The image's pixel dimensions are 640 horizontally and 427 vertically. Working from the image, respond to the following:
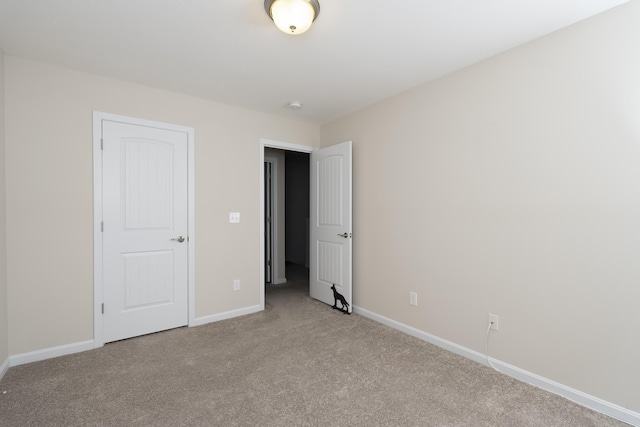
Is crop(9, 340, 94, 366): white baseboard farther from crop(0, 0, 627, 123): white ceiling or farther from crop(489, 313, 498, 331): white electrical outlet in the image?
crop(489, 313, 498, 331): white electrical outlet

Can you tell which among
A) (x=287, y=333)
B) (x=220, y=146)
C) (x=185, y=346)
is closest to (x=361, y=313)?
(x=287, y=333)

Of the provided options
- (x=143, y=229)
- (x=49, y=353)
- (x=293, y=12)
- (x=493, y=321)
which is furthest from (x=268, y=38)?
(x=49, y=353)

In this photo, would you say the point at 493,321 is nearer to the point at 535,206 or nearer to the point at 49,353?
the point at 535,206

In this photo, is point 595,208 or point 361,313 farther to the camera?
point 361,313

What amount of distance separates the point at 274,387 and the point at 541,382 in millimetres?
1861

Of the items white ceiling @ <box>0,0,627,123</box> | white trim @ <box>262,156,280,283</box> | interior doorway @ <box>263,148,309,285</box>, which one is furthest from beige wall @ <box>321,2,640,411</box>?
white trim @ <box>262,156,280,283</box>

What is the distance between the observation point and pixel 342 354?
8.13 ft

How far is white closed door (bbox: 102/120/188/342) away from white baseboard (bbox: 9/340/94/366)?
16 centimetres

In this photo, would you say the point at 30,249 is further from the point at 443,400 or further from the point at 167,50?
the point at 443,400

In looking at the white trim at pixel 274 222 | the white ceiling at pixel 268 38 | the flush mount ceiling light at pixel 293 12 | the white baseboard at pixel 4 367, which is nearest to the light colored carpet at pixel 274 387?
the white baseboard at pixel 4 367

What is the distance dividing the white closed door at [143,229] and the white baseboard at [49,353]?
0.54ft

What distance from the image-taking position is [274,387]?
2016 mm

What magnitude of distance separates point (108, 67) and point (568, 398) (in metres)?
4.25

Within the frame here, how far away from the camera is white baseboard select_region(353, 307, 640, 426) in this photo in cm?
171
